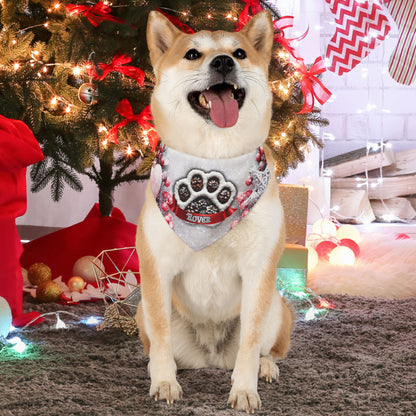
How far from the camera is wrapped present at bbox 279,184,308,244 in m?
2.36

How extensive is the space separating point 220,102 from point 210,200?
204 millimetres

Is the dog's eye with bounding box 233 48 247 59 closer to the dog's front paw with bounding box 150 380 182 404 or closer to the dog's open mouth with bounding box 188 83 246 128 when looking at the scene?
the dog's open mouth with bounding box 188 83 246 128

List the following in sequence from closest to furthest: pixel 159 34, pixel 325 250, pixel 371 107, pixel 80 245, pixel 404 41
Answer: pixel 159 34 → pixel 80 245 → pixel 325 250 → pixel 404 41 → pixel 371 107

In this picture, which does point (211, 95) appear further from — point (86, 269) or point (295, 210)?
point (295, 210)

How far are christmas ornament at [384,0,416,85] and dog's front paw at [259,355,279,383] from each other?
6.32 feet

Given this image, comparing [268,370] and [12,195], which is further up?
[12,195]

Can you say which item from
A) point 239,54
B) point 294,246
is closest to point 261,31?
point 239,54

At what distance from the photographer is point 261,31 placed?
1.28m

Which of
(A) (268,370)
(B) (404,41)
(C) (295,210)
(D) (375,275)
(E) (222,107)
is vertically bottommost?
(D) (375,275)

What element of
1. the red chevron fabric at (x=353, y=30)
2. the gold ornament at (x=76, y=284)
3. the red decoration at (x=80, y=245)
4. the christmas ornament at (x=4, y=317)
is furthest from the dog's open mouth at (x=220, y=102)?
the red chevron fabric at (x=353, y=30)

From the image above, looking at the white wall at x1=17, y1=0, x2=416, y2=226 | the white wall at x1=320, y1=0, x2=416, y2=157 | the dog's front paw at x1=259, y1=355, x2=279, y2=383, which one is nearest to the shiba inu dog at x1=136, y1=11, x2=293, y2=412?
the dog's front paw at x1=259, y1=355, x2=279, y2=383

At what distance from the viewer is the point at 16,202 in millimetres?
1655

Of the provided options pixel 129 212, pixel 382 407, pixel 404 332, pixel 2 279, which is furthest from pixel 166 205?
pixel 129 212

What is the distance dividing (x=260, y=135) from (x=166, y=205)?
243 mm
